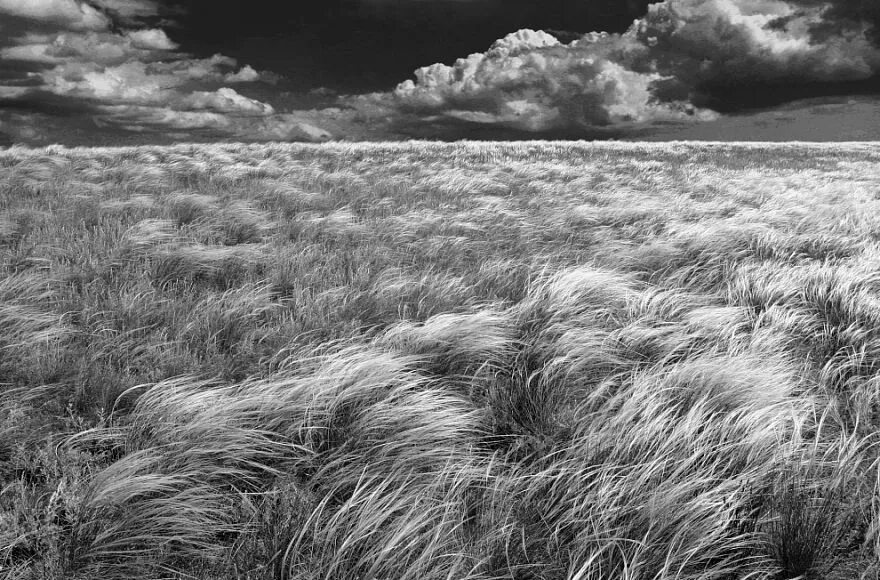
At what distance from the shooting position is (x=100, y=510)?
5.24 ft

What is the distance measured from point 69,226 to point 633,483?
20.2 feet

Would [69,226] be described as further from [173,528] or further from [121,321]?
[173,528]

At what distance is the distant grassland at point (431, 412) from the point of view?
152cm

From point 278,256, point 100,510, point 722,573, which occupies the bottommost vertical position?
point 722,573

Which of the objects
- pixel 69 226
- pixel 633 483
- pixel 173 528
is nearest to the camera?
pixel 173 528

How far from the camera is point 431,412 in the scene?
2189 millimetres

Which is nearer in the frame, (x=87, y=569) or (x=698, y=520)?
(x=87, y=569)

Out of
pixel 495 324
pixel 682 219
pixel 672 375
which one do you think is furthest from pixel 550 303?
pixel 682 219

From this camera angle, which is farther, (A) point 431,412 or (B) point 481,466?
(A) point 431,412

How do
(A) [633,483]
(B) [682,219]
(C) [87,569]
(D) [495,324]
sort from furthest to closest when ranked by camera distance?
(B) [682,219] → (D) [495,324] → (A) [633,483] → (C) [87,569]

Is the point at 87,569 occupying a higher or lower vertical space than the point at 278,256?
lower

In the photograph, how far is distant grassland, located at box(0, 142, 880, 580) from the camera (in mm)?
1519

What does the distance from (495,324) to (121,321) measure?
221cm

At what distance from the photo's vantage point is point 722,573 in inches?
57.8
